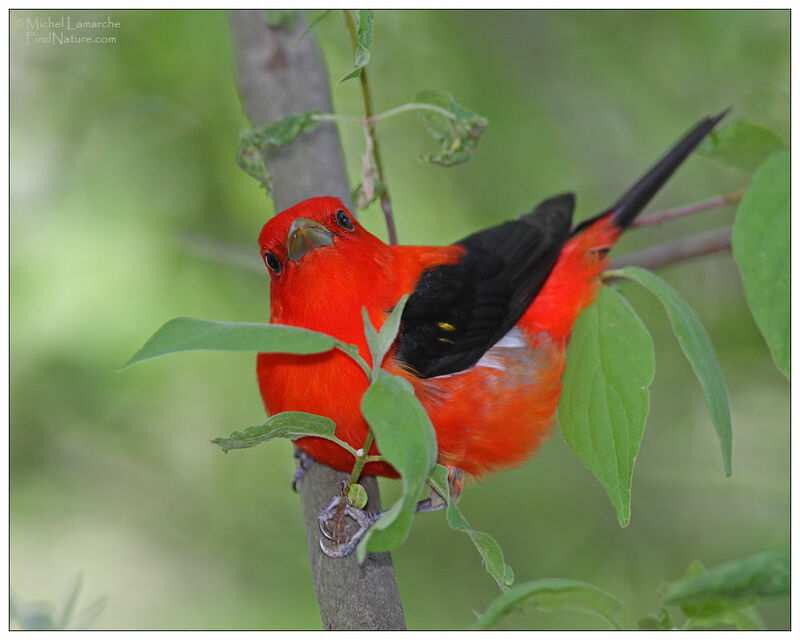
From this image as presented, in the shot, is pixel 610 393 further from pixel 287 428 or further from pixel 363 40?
pixel 363 40

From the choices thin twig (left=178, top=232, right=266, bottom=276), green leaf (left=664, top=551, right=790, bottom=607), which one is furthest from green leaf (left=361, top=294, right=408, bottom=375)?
thin twig (left=178, top=232, right=266, bottom=276)

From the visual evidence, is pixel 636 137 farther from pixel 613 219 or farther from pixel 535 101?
pixel 613 219

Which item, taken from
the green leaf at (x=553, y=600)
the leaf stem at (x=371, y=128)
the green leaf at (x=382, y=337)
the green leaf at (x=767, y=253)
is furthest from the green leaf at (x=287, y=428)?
Answer: the leaf stem at (x=371, y=128)

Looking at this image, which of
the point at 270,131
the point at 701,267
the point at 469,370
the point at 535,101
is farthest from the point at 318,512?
the point at 701,267

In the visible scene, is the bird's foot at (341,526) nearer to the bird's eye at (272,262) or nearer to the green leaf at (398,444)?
the bird's eye at (272,262)

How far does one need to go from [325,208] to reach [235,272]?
1968 mm

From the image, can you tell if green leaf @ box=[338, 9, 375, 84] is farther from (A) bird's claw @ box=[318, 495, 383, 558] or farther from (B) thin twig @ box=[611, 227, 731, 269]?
(B) thin twig @ box=[611, 227, 731, 269]

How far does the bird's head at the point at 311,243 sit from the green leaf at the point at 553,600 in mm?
1633

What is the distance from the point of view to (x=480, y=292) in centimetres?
347

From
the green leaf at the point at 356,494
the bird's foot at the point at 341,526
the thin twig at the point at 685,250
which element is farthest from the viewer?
the thin twig at the point at 685,250

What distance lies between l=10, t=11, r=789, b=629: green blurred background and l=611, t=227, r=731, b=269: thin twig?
115 centimetres

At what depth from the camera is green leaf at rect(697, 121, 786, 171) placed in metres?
3.05

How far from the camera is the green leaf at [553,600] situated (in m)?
1.53

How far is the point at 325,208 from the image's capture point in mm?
3033
